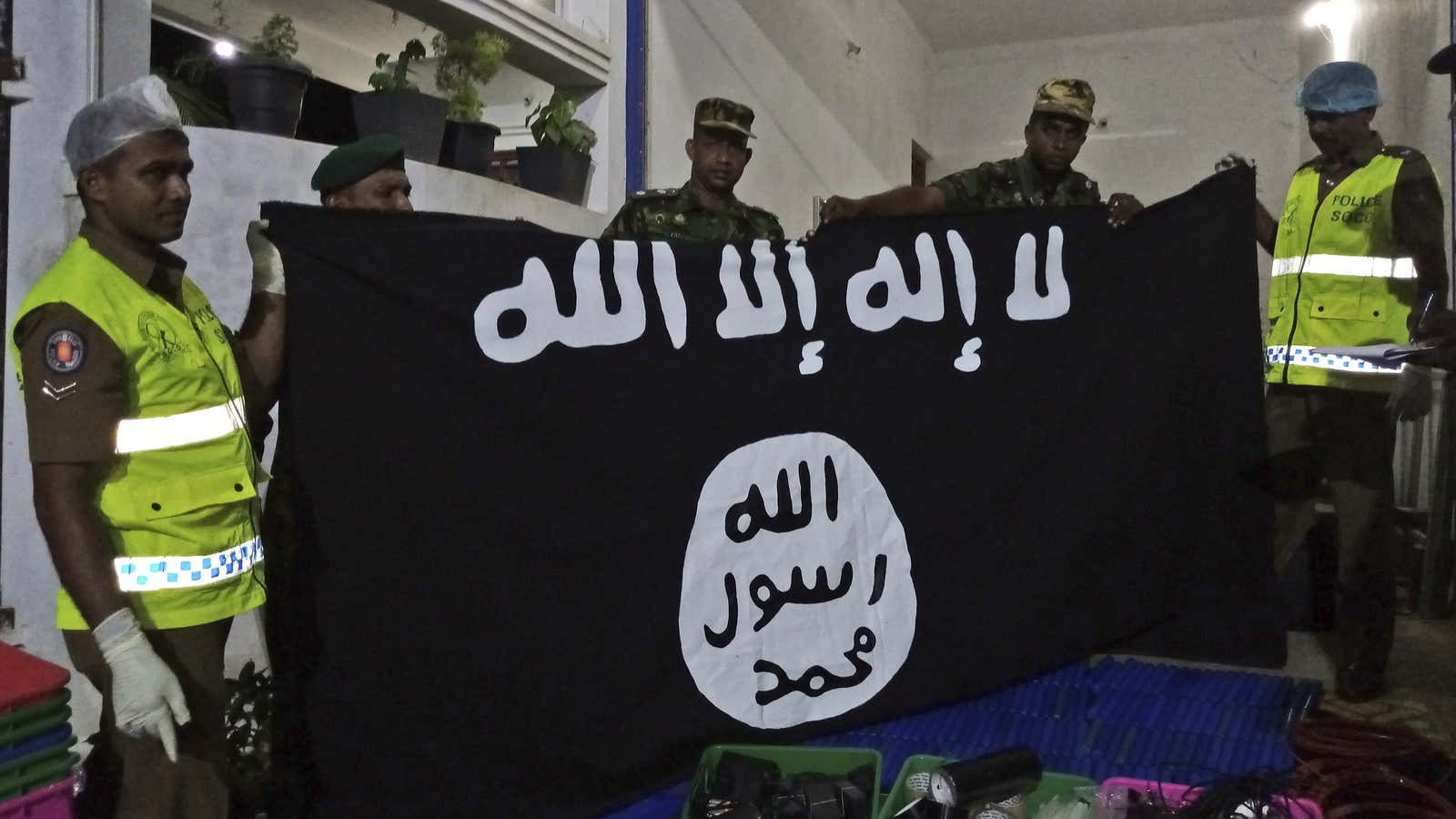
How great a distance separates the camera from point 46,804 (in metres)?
1.66

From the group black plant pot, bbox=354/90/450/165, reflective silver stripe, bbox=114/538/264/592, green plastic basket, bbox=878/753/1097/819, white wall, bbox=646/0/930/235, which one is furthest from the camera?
white wall, bbox=646/0/930/235

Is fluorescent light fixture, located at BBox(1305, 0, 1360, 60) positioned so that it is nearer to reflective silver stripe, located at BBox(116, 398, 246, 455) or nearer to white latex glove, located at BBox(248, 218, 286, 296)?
white latex glove, located at BBox(248, 218, 286, 296)

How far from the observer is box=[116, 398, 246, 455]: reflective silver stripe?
1699mm

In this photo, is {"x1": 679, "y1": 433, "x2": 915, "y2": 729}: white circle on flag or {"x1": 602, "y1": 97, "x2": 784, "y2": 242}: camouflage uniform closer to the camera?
{"x1": 679, "y1": 433, "x2": 915, "y2": 729}: white circle on flag

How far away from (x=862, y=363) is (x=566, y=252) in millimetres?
739

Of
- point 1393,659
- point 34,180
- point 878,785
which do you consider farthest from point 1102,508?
point 34,180

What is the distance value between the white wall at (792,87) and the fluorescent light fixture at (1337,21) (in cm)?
334

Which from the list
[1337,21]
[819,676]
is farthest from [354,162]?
[1337,21]

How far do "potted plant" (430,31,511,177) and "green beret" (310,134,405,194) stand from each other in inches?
68.5

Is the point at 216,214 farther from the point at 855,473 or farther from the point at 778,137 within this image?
the point at 778,137

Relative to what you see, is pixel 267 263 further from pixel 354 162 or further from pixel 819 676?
pixel 819 676

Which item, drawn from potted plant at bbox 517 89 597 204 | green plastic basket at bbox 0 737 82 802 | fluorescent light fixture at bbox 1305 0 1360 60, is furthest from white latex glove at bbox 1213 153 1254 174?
fluorescent light fixture at bbox 1305 0 1360 60

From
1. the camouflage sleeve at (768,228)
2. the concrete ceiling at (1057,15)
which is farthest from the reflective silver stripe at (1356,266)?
the concrete ceiling at (1057,15)

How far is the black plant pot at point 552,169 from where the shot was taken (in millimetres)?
4422
